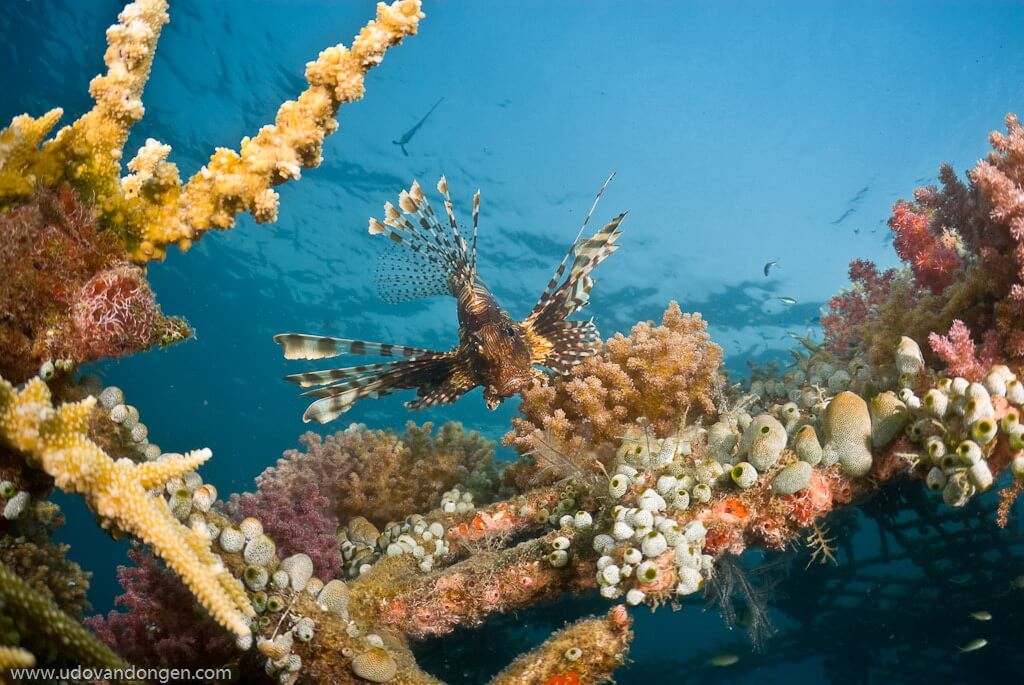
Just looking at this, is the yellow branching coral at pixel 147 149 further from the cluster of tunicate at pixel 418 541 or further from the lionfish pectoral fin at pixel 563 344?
the lionfish pectoral fin at pixel 563 344

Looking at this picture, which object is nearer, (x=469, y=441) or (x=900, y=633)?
(x=469, y=441)

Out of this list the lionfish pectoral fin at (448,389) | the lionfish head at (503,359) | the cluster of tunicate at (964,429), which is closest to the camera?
the cluster of tunicate at (964,429)

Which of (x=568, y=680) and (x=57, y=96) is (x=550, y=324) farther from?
(x=57, y=96)

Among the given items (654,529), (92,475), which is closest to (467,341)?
(654,529)

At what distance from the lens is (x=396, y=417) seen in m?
36.0

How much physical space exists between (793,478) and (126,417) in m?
3.52

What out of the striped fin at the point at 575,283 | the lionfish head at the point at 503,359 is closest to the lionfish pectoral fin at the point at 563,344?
the striped fin at the point at 575,283

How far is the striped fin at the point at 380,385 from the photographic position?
397cm

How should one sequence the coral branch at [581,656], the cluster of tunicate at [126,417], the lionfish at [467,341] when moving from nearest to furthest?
the coral branch at [581,656]
the cluster of tunicate at [126,417]
the lionfish at [467,341]


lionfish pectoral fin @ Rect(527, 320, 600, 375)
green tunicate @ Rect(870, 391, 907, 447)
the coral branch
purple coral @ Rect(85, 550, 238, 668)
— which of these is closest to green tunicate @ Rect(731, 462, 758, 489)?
green tunicate @ Rect(870, 391, 907, 447)

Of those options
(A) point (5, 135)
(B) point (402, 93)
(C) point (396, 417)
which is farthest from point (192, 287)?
(A) point (5, 135)

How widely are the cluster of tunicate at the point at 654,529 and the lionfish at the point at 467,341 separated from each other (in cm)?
159

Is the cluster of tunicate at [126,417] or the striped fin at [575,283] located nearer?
the cluster of tunicate at [126,417]

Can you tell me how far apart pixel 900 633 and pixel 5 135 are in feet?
46.8
